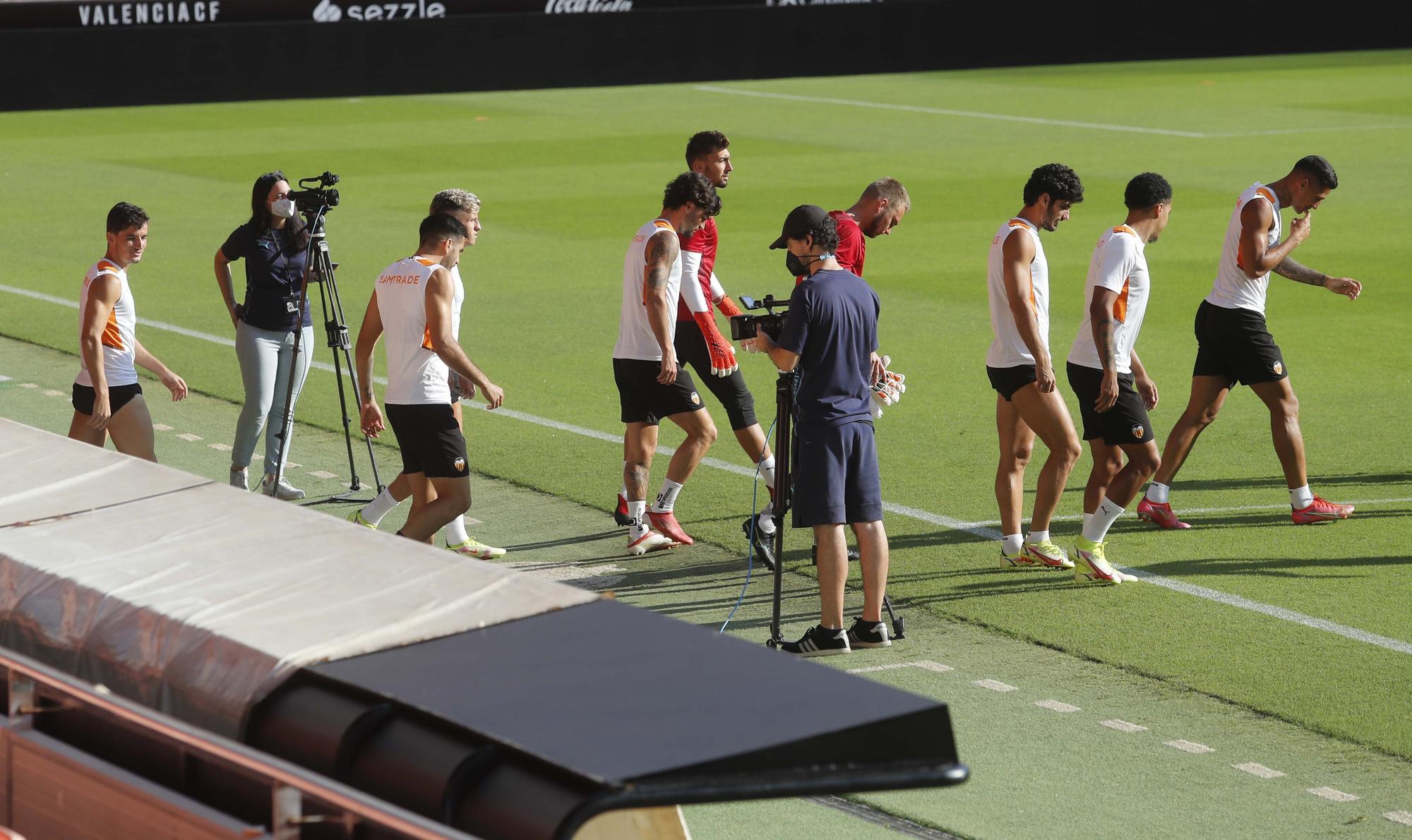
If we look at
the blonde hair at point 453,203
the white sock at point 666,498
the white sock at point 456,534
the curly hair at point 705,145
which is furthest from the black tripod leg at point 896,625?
the curly hair at point 705,145

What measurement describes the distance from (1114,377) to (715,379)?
7.28 feet

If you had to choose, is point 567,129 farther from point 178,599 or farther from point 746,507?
point 178,599

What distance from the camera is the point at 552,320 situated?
16.4 meters

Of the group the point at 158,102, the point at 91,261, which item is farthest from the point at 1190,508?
the point at 158,102

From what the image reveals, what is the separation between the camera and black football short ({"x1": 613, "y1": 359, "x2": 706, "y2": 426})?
9.71 m

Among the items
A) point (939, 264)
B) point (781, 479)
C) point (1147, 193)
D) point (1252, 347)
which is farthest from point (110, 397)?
point (939, 264)

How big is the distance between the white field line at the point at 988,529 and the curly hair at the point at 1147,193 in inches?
77.0

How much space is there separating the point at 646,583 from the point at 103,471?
388 centimetres

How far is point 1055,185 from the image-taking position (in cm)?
902

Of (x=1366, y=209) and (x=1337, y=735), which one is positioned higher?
(x=1366, y=209)

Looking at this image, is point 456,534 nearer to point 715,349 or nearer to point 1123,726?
point 715,349

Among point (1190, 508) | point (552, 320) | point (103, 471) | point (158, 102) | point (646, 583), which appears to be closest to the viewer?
point (103, 471)

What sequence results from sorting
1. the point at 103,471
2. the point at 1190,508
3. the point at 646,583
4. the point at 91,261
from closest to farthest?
1. the point at 103,471
2. the point at 646,583
3. the point at 1190,508
4. the point at 91,261

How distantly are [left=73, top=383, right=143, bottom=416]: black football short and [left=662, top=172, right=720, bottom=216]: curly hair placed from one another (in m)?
3.03
